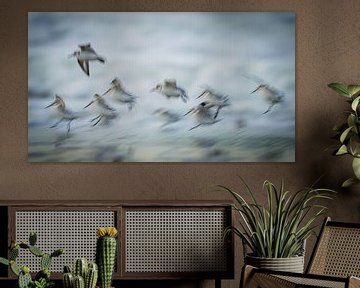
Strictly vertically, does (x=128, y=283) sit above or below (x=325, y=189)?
below

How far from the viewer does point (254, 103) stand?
5840mm

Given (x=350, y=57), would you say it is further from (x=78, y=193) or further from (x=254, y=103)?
(x=78, y=193)

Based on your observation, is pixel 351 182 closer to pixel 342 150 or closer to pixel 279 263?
pixel 342 150

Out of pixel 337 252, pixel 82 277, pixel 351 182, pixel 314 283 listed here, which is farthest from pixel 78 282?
pixel 351 182

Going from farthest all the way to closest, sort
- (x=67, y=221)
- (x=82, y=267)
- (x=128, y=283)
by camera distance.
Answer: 1. (x=128, y=283)
2. (x=67, y=221)
3. (x=82, y=267)

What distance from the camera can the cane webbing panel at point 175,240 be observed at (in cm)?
542

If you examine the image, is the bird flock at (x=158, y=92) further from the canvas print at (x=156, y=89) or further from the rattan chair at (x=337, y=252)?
the rattan chair at (x=337, y=252)

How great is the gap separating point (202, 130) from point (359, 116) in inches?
44.4

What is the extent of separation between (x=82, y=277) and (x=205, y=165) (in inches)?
77.4

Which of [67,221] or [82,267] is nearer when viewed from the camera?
[82,267]

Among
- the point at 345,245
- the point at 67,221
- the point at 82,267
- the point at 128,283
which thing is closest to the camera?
the point at 82,267

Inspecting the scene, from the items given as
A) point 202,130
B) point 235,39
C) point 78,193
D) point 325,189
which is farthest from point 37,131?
point 325,189

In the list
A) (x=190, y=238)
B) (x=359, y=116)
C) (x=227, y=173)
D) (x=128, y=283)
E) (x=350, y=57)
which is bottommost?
(x=128, y=283)

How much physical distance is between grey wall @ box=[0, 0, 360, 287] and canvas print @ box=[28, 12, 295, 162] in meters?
0.07
